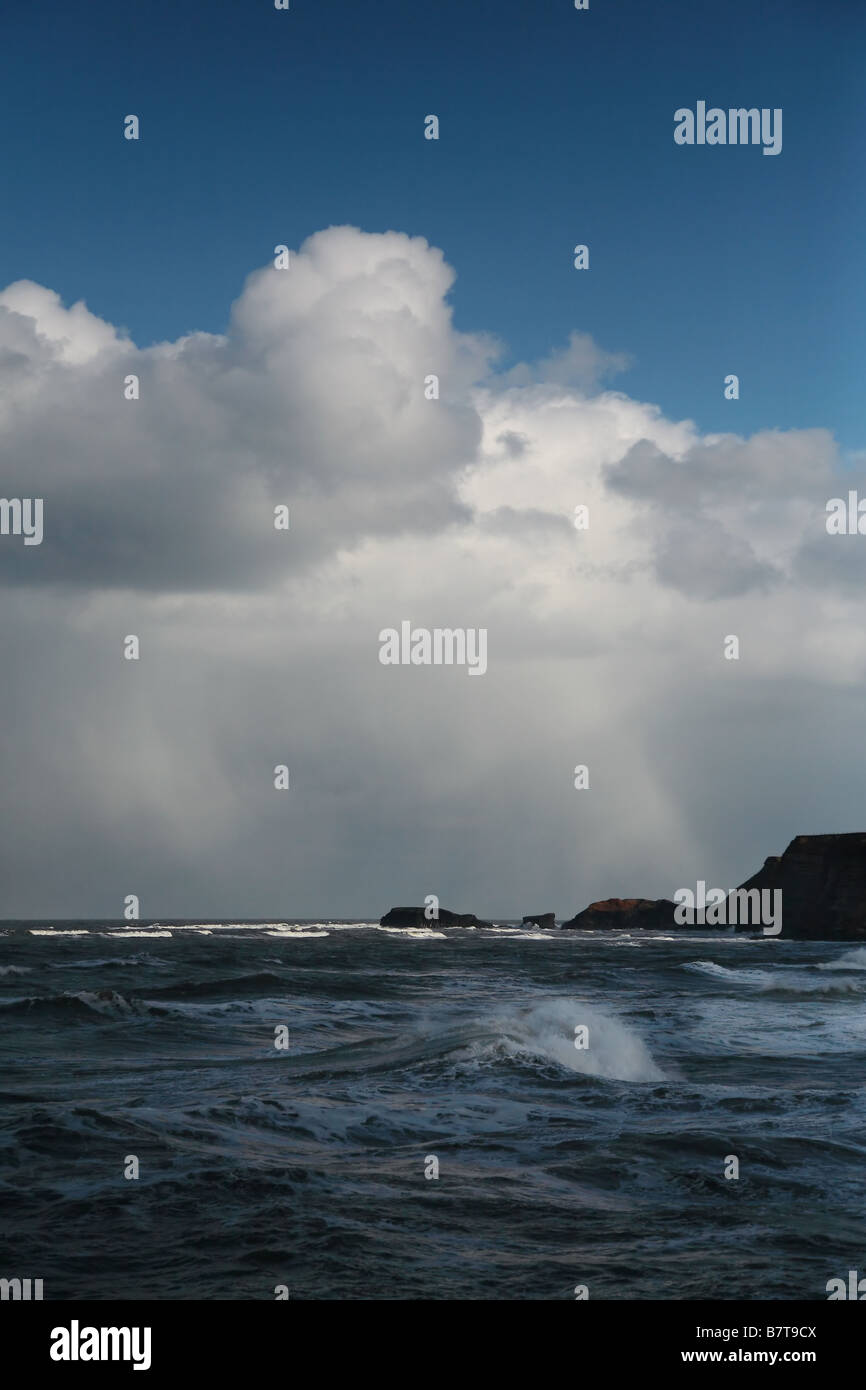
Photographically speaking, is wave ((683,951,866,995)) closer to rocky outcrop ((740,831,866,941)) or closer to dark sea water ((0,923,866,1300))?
dark sea water ((0,923,866,1300))

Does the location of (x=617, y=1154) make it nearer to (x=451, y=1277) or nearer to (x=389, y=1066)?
(x=451, y=1277)

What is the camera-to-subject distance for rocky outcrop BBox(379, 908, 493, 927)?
15300 cm

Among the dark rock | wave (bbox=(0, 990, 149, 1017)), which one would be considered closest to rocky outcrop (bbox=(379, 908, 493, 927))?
the dark rock

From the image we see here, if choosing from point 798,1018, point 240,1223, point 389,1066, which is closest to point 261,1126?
point 240,1223

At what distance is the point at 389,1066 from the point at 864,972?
34.9 metres

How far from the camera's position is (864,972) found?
45.6 m

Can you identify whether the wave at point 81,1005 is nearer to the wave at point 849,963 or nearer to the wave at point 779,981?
the wave at point 779,981

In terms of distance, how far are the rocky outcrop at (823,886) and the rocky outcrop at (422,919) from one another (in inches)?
2435

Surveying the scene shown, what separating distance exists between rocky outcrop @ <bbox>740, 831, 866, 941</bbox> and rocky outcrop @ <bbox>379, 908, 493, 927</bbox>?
61856 millimetres

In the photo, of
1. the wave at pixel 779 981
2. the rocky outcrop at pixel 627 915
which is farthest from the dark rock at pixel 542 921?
the wave at pixel 779 981

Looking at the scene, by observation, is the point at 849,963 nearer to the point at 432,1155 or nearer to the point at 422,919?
the point at 432,1155

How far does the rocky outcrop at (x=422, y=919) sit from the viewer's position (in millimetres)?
153000

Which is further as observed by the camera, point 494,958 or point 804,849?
point 804,849

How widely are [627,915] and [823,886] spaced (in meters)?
57.8
